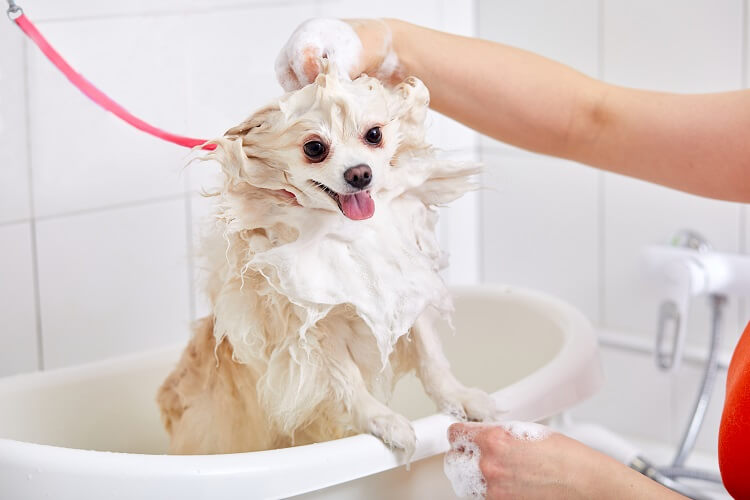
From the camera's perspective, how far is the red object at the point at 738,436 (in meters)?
1.10

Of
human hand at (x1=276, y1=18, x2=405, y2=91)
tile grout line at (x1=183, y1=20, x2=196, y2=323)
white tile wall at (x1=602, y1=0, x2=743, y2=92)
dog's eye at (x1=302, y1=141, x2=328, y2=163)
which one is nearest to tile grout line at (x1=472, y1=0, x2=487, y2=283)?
white tile wall at (x1=602, y1=0, x2=743, y2=92)

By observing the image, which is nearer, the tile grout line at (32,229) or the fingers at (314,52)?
the fingers at (314,52)

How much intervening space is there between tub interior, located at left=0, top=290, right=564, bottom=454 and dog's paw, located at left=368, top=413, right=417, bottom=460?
504mm

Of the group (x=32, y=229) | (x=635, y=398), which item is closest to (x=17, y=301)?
(x=32, y=229)

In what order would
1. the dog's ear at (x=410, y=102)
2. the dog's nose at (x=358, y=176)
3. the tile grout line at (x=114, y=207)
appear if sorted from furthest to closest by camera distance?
1. the tile grout line at (x=114, y=207)
2. the dog's ear at (x=410, y=102)
3. the dog's nose at (x=358, y=176)

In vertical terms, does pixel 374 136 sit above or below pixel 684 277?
above

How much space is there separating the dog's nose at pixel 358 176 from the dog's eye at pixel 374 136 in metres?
0.05

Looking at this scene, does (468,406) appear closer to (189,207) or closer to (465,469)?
(465,469)

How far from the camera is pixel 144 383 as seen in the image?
152 centimetres

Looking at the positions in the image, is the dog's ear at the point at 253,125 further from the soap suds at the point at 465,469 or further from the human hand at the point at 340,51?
the soap suds at the point at 465,469

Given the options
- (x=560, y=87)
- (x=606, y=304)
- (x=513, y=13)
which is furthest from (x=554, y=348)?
(x=513, y=13)

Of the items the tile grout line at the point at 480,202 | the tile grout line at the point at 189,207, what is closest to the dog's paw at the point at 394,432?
the tile grout line at the point at 189,207

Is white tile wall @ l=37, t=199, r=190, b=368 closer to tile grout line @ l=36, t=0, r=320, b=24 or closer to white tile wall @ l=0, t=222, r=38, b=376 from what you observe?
white tile wall @ l=0, t=222, r=38, b=376

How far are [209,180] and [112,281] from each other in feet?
0.87
